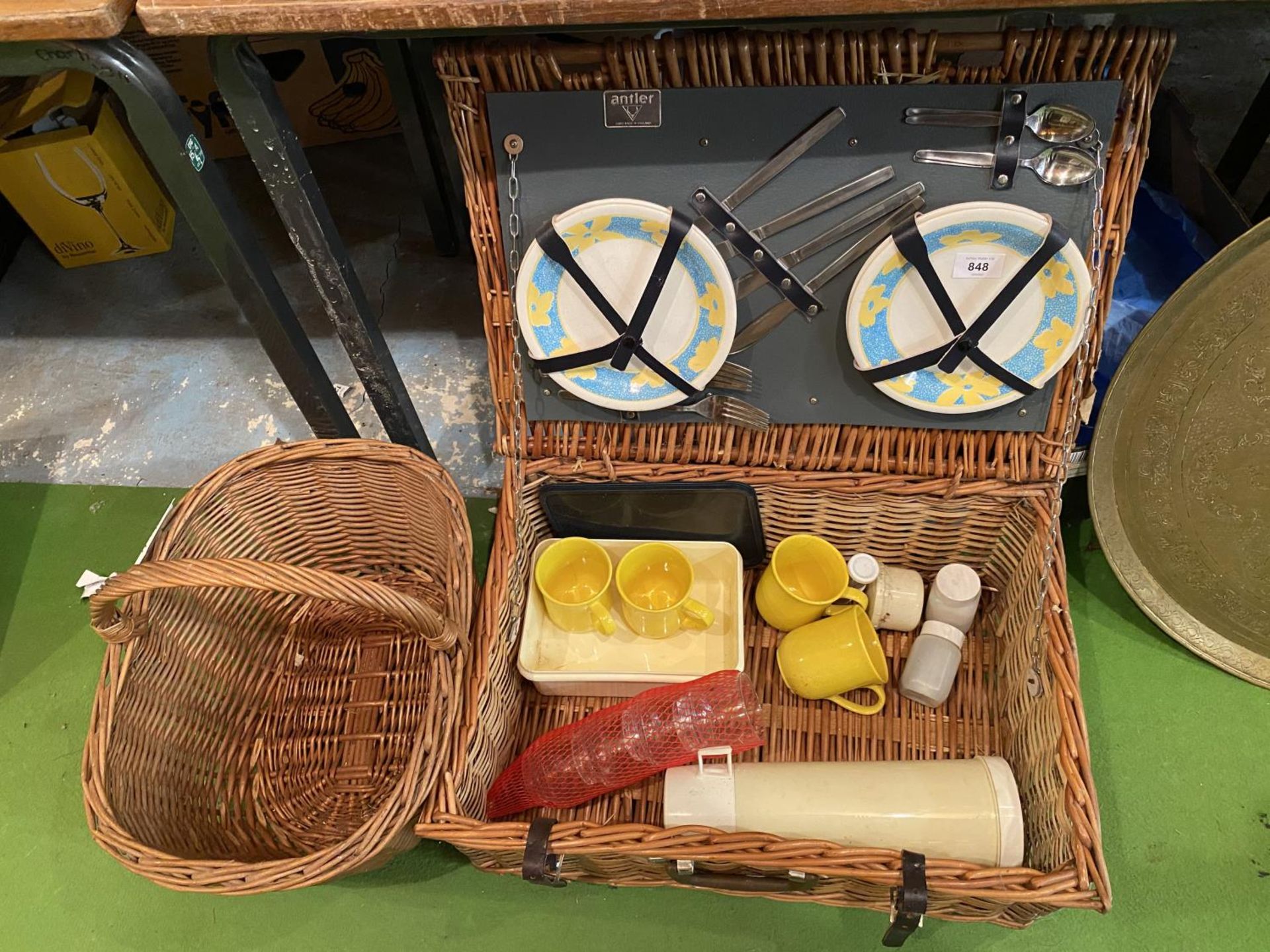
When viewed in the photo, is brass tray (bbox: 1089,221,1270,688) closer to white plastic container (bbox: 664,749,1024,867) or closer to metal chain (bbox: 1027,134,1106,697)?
metal chain (bbox: 1027,134,1106,697)

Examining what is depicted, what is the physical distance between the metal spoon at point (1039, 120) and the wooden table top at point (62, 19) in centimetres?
76

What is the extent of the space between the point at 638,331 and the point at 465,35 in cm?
36

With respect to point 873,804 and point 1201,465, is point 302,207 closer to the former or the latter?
point 873,804

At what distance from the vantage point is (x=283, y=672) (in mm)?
1197

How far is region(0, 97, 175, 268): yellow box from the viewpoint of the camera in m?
1.71

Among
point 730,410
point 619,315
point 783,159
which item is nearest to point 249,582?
point 619,315

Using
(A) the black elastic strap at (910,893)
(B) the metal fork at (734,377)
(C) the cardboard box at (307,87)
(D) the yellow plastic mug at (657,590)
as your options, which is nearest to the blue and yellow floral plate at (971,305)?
(B) the metal fork at (734,377)

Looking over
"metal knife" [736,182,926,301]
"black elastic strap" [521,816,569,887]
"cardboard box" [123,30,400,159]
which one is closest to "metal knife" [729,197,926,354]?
"metal knife" [736,182,926,301]

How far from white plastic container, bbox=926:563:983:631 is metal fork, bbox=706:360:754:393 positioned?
38 centimetres

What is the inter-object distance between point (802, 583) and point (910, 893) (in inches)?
18.4

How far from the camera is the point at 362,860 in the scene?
0.83 m

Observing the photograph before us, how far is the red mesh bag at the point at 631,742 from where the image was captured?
954 mm

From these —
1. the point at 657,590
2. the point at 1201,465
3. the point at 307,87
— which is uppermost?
the point at 307,87

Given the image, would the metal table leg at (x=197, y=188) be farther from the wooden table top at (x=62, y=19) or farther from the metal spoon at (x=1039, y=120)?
the metal spoon at (x=1039, y=120)
